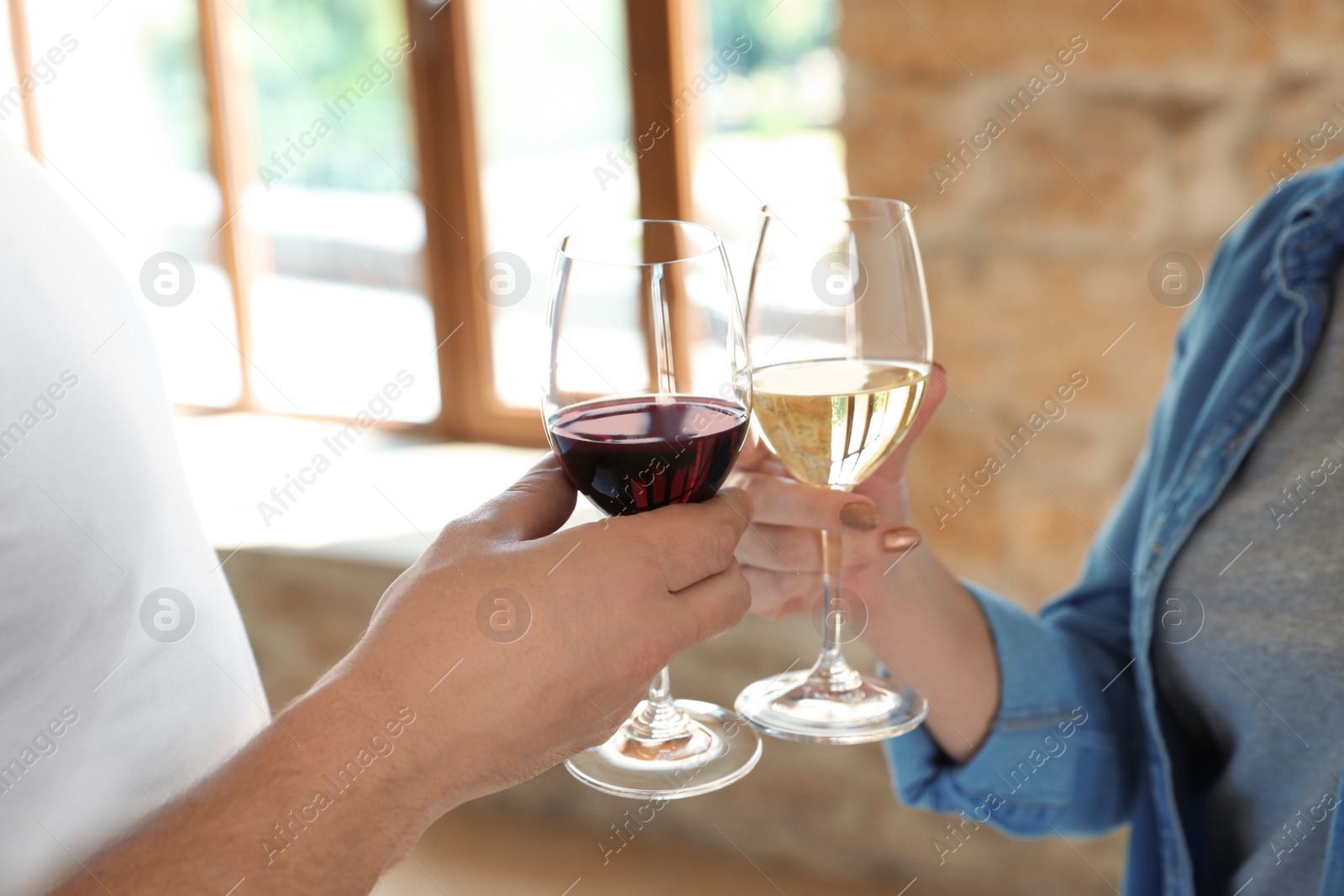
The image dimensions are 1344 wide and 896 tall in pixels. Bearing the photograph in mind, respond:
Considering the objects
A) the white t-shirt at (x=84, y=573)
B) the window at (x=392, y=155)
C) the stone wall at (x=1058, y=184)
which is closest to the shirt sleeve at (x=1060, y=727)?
the white t-shirt at (x=84, y=573)

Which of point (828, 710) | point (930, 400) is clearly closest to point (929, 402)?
point (930, 400)

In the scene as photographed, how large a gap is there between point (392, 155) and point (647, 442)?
7.81ft

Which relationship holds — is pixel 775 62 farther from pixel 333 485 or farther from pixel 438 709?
pixel 438 709

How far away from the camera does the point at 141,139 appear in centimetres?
316

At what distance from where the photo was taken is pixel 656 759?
81cm

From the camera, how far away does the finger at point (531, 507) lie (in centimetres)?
71

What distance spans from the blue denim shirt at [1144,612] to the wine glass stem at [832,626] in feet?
0.66

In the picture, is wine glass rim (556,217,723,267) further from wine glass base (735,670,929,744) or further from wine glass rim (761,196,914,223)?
wine glass base (735,670,929,744)

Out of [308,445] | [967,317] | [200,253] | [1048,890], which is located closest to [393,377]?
[308,445]

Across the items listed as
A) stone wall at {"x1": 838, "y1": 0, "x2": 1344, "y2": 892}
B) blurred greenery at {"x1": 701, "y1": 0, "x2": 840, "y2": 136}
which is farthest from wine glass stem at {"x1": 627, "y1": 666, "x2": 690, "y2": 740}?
blurred greenery at {"x1": 701, "y1": 0, "x2": 840, "y2": 136}

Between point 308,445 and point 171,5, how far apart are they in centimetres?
118

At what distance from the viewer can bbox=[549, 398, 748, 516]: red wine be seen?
0.72 meters

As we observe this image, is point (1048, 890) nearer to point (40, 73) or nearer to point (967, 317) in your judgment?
point (967, 317)

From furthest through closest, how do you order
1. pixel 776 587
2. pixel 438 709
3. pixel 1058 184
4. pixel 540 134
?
pixel 540 134
pixel 1058 184
pixel 776 587
pixel 438 709
